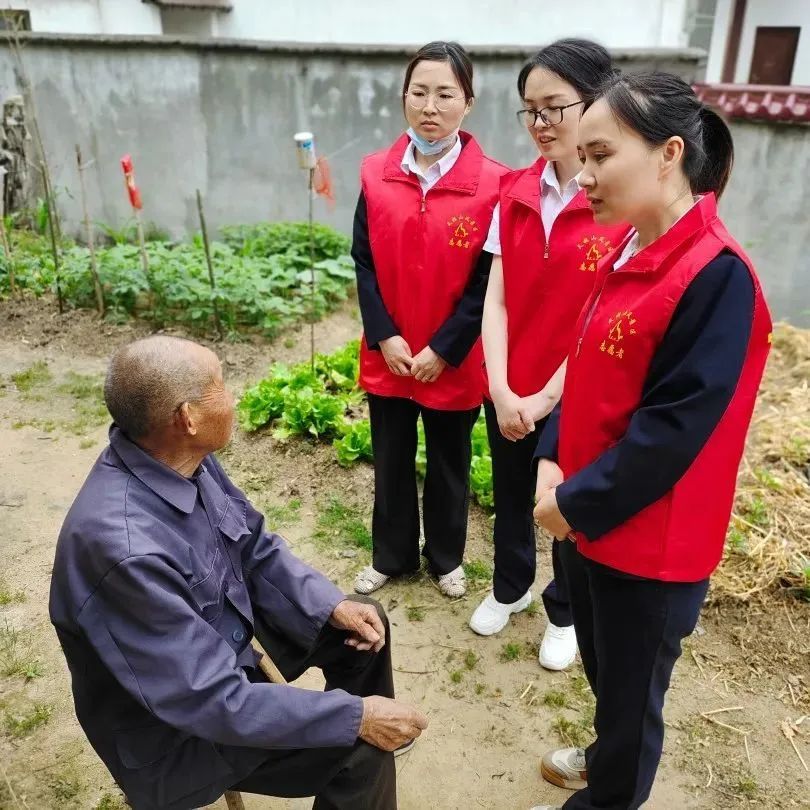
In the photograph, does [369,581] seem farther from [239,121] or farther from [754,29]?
[754,29]

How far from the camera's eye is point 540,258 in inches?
102

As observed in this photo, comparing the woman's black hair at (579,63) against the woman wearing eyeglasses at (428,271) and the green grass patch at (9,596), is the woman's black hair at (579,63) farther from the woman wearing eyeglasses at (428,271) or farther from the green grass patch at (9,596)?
the green grass patch at (9,596)

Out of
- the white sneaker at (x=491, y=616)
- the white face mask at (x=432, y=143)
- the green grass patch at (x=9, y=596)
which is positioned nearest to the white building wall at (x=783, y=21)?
the white face mask at (x=432, y=143)

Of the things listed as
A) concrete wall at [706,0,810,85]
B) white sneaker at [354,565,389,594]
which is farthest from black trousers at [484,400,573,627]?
concrete wall at [706,0,810,85]

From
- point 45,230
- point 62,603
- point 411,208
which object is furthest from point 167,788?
point 45,230

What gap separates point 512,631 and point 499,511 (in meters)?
0.62

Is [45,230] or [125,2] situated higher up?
[125,2]

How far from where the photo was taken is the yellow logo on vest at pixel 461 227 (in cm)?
290

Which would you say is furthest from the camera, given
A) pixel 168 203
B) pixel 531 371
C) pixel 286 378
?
pixel 168 203

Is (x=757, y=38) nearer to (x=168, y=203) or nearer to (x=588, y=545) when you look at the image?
(x=168, y=203)

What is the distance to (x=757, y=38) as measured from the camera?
11.8 meters

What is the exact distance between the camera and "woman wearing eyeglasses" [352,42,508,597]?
291 cm

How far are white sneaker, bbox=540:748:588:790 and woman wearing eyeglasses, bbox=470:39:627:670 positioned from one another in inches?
23.9

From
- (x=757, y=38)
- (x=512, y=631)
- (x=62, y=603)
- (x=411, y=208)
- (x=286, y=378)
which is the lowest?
(x=512, y=631)
